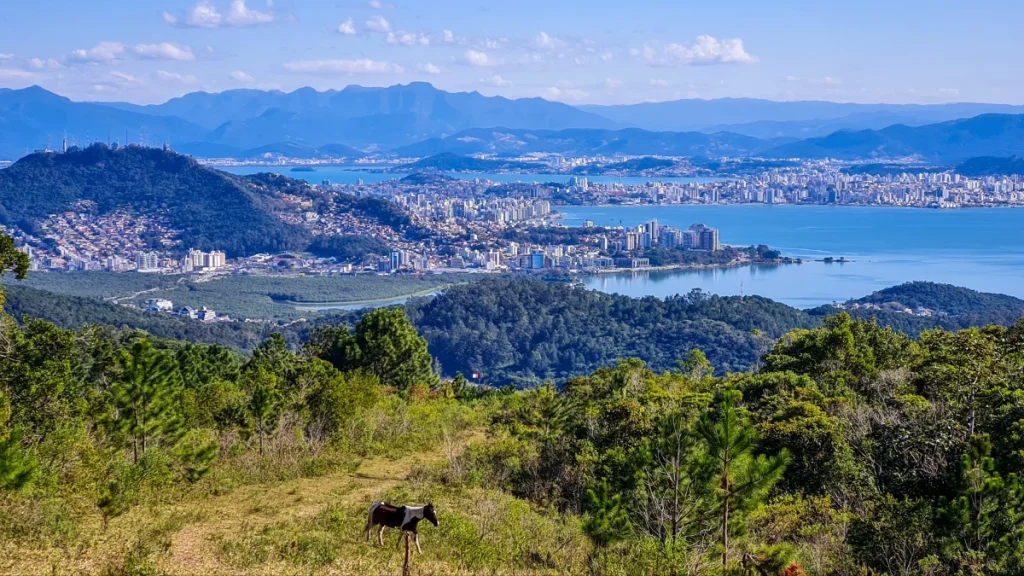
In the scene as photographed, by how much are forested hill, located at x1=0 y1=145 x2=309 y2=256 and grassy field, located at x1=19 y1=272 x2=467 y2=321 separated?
10.3 m

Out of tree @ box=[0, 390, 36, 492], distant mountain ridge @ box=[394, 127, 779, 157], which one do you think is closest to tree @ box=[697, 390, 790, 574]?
tree @ box=[0, 390, 36, 492]

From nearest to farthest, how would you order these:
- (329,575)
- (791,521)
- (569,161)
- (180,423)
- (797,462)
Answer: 1. (329,575)
2. (791,521)
3. (797,462)
4. (180,423)
5. (569,161)

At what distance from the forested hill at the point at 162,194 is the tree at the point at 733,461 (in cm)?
5632

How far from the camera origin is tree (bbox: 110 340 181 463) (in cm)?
739

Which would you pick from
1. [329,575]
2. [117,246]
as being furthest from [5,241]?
[117,246]

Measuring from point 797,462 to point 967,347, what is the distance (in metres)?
2.35

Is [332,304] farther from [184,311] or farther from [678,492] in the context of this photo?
[678,492]

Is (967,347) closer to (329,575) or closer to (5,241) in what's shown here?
(329,575)

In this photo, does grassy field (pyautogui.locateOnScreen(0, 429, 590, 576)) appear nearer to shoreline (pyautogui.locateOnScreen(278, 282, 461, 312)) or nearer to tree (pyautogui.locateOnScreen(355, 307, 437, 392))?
tree (pyautogui.locateOnScreen(355, 307, 437, 392))

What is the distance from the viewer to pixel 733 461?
4.85 meters

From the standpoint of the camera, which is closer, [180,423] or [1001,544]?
[1001,544]

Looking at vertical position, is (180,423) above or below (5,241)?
below

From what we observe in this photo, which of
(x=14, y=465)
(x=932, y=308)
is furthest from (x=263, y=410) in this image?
(x=932, y=308)

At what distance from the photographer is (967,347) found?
8.16 meters
